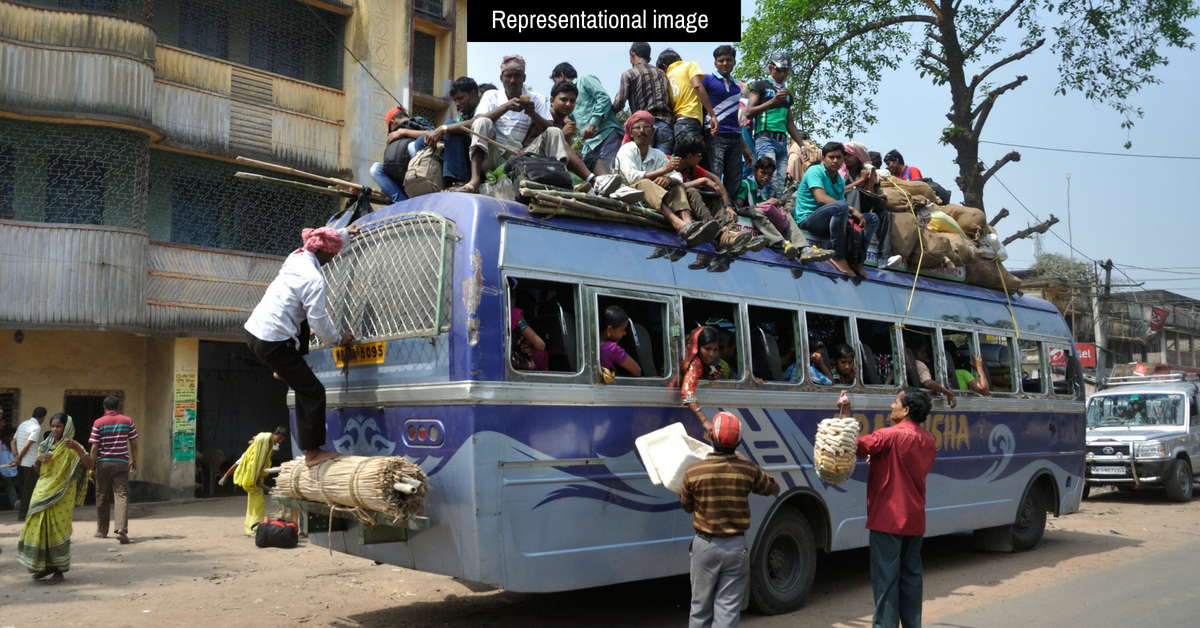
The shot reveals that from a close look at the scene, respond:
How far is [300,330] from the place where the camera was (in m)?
5.72

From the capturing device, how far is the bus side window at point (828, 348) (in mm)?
7527

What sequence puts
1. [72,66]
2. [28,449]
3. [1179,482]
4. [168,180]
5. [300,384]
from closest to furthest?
[300,384], [28,449], [72,66], [168,180], [1179,482]

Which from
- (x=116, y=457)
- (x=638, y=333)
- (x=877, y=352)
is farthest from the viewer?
(x=116, y=457)

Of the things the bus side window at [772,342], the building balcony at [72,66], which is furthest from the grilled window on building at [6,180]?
the bus side window at [772,342]

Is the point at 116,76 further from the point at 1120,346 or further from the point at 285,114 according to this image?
the point at 1120,346

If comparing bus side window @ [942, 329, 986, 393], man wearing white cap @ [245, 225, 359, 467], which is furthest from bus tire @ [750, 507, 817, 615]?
man wearing white cap @ [245, 225, 359, 467]

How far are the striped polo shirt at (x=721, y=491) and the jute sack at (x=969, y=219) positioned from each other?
595cm

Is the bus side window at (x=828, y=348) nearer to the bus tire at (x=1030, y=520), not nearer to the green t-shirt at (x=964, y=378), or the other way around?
the green t-shirt at (x=964, y=378)

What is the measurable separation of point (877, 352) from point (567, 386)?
3916 mm

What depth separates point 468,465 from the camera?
5.11 metres

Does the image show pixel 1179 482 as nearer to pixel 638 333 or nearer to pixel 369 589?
pixel 638 333

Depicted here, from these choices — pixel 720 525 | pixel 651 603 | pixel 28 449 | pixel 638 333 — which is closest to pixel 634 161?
pixel 638 333

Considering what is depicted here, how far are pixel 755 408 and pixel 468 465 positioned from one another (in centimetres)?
260

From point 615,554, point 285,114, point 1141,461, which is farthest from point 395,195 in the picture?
point 1141,461
